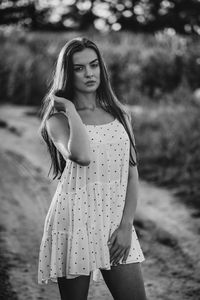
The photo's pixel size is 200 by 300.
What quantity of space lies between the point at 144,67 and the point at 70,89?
8.32 metres

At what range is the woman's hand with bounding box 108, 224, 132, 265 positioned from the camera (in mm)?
2234

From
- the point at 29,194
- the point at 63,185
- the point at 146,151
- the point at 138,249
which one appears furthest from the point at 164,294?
the point at 146,151

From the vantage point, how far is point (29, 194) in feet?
19.1

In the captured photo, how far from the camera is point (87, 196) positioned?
2.25 meters

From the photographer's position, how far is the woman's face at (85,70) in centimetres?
233

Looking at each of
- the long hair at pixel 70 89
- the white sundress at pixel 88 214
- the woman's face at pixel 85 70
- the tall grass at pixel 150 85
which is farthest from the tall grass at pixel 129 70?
the white sundress at pixel 88 214

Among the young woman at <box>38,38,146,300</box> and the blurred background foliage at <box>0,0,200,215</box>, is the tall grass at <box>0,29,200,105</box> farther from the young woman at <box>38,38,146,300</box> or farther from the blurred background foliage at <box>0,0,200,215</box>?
the young woman at <box>38,38,146,300</box>

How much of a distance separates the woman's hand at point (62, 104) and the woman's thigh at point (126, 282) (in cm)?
73


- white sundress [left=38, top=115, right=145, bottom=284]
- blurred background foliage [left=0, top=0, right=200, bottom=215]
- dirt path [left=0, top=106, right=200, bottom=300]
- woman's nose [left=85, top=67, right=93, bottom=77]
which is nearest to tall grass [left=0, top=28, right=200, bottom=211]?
blurred background foliage [left=0, top=0, right=200, bottom=215]

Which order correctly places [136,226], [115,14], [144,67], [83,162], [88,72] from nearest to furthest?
[83,162] → [88,72] → [136,226] → [144,67] → [115,14]

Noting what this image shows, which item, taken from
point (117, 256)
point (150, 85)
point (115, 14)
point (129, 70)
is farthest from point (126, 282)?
point (115, 14)

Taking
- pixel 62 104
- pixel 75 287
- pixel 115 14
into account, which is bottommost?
pixel 75 287

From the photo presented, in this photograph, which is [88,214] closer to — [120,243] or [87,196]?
[87,196]

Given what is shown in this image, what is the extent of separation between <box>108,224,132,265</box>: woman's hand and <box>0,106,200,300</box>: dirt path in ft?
4.50
